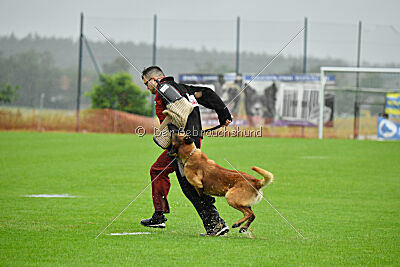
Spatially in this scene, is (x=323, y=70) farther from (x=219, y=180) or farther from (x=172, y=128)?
(x=219, y=180)

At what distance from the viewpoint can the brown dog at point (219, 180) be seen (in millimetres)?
7148

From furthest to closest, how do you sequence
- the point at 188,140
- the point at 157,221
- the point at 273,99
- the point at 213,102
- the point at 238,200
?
the point at 273,99, the point at 157,221, the point at 213,102, the point at 188,140, the point at 238,200

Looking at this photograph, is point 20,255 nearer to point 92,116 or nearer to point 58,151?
Result: point 58,151

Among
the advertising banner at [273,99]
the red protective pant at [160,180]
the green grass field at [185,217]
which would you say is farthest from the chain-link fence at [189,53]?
the red protective pant at [160,180]

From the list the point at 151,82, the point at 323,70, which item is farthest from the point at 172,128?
the point at 323,70

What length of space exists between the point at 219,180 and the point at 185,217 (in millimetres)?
2175

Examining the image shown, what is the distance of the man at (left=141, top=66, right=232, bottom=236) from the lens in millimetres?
7551

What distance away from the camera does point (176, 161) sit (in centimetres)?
768

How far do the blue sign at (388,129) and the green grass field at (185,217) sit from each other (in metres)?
13.4

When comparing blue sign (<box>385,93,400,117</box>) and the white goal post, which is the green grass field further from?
blue sign (<box>385,93,400,117</box>)

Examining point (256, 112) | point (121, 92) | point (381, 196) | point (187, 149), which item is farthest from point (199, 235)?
point (121, 92)

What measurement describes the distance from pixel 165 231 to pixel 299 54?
3279 centimetres

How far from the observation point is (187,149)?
24.4 feet

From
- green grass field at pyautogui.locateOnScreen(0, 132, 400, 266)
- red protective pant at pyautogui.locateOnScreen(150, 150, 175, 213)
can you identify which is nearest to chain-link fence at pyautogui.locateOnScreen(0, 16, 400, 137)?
green grass field at pyautogui.locateOnScreen(0, 132, 400, 266)
